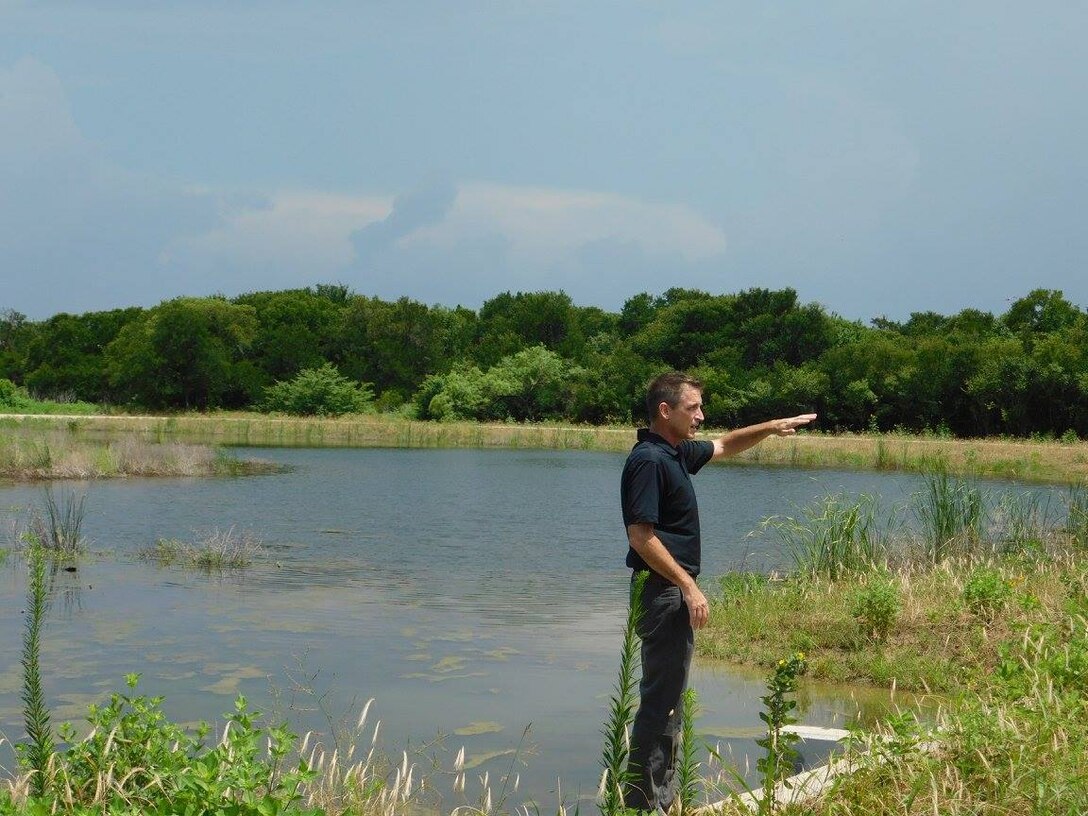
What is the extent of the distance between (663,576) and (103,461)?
885 inches

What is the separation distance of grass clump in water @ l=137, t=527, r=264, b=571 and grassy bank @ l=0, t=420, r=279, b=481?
993 cm

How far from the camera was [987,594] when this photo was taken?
8.69 meters

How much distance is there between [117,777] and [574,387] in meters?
53.9

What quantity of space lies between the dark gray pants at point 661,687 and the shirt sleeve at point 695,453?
60cm

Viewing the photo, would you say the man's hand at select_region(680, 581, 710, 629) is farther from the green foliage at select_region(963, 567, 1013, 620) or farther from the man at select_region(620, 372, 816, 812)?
the green foliage at select_region(963, 567, 1013, 620)

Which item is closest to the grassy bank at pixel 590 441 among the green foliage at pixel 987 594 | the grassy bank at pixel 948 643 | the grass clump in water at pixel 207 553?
the grassy bank at pixel 948 643

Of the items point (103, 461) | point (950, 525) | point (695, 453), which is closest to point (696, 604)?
point (695, 453)

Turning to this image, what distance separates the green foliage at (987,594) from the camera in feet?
28.4

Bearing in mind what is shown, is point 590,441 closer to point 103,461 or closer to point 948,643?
point 103,461

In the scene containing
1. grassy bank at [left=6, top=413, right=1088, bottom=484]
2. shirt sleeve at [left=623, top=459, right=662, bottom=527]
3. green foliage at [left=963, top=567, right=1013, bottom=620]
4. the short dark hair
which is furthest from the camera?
grassy bank at [left=6, top=413, right=1088, bottom=484]

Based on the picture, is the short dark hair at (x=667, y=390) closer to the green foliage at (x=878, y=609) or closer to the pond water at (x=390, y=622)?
the pond water at (x=390, y=622)

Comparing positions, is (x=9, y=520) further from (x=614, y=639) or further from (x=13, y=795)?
(x=13, y=795)

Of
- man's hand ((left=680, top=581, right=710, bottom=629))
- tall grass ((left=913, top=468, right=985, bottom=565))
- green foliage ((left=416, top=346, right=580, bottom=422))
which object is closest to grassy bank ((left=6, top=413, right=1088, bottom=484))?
green foliage ((left=416, top=346, right=580, bottom=422))

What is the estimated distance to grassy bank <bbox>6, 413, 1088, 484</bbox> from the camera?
3284cm
